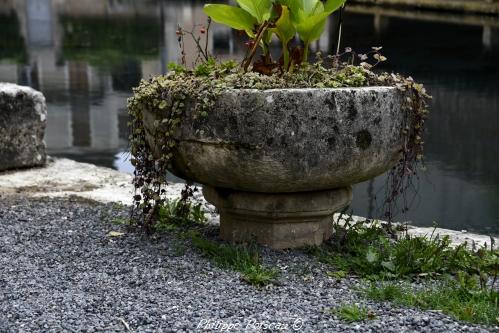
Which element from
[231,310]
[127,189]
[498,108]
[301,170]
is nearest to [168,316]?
[231,310]

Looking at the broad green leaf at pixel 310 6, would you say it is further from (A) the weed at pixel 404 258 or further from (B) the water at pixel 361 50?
(B) the water at pixel 361 50

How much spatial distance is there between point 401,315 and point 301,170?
90cm

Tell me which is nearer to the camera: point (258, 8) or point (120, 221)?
point (258, 8)

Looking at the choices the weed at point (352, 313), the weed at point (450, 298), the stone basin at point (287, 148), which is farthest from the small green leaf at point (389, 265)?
Answer: the weed at point (352, 313)

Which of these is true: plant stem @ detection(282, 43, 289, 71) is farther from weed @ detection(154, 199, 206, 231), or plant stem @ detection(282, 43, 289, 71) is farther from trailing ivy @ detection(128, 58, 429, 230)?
weed @ detection(154, 199, 206, 231)

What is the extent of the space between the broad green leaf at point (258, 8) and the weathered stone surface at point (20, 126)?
9.43 ft

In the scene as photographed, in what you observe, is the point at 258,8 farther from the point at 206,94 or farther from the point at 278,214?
the point at 278,214

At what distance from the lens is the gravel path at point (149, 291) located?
3055 mm

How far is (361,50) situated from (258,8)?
49.4 feet

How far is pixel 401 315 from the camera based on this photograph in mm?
3145

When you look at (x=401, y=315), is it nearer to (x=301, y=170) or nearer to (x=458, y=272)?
(x=458, y=272)

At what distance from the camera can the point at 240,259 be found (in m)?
3.78

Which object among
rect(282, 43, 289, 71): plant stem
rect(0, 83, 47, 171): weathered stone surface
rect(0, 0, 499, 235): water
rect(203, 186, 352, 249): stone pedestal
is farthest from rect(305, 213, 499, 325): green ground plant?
rect(0, 83, 47, 171): weathered stone surface

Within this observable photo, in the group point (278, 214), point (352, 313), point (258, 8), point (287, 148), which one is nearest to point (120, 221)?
point (278, 214)
